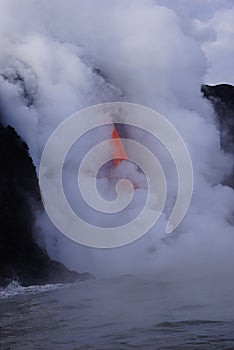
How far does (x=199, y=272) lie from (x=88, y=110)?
21.8 m

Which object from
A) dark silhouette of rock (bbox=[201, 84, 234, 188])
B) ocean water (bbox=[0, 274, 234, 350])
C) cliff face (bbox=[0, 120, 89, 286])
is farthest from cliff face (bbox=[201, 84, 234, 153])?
ocean water (bbox=[0, 274, 234, 350])

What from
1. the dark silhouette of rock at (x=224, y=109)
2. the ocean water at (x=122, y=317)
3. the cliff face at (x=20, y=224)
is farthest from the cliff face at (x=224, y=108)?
the ocean water at (x=122, y=317)

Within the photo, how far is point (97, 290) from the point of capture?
781 inches

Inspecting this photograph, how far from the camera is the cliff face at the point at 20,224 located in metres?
23.2

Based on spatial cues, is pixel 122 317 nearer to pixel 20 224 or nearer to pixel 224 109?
pixel 20 224

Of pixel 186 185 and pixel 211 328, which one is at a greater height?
pixel 186 185

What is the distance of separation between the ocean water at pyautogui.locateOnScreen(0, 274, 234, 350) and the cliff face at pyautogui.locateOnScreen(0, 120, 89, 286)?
247 cm

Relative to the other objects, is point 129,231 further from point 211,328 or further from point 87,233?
point 211,328

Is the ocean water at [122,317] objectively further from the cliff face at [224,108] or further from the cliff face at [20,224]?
the cliff face at [224,108]

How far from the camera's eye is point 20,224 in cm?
2530

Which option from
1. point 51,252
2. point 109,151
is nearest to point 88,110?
point 109,151

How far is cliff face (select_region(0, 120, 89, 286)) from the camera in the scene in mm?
23203

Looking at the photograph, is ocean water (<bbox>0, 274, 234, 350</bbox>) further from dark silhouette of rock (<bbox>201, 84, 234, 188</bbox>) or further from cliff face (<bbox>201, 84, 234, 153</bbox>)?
cliff face (<bbox>201, 84, 234, 153</bbox>)

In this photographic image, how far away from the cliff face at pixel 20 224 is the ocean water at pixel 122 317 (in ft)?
8.12
